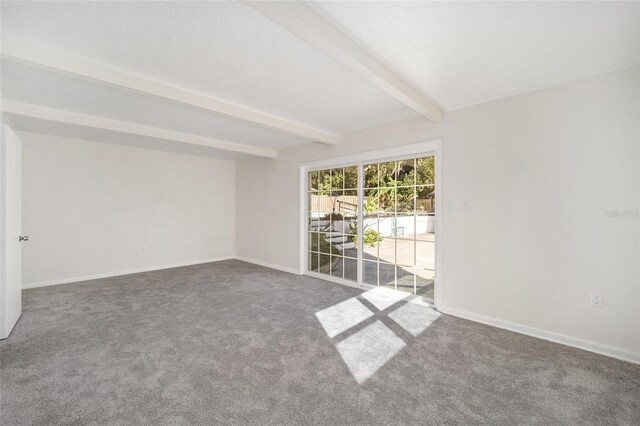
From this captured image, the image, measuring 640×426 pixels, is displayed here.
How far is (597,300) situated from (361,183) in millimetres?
2926

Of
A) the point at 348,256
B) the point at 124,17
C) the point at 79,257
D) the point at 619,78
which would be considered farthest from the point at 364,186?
the point at 79,257

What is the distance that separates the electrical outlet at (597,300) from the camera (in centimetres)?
250

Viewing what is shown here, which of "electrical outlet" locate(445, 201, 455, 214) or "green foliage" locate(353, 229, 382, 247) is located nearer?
"electrical outlet" locate(445, 201, 455, 214)

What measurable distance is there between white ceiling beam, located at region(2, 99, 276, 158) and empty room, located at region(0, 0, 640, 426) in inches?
1.0

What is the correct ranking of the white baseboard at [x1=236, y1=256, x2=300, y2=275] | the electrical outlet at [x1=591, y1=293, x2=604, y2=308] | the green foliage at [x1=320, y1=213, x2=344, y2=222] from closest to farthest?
the electrical outlet at [x1=591, y1=293, x2=604, y2=308], the green foliage at [x1=320, y1=213, x2=344, y2=222], the white baseboard at [x1=236, y1=256, x2=300, y2=275]

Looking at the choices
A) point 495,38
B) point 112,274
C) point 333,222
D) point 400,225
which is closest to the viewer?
point 495,38

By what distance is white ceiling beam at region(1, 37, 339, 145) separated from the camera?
208 centimetres

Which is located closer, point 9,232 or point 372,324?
point 9,232

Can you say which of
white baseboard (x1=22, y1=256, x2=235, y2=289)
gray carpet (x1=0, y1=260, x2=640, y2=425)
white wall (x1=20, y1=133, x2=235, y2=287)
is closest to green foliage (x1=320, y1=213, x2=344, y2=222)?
gray carpet (x1=0, y1=260, x2=640, y2=425)

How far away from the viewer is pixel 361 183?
4414 millimetres

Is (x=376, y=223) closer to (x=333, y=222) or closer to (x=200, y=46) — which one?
(x=333, y=222)

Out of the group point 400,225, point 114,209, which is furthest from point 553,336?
point 114,209

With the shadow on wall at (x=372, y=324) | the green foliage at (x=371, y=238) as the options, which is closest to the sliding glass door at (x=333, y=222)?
the green foliage at (x=371, y=238)

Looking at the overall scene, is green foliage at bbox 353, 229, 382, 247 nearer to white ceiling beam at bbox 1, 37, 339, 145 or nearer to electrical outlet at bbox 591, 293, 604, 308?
white ceiling beam at bbox 1, 37, 339, 145
